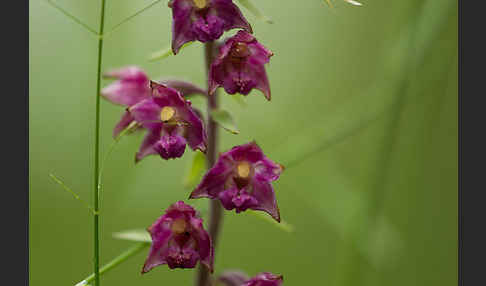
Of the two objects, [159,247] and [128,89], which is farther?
[128,89]

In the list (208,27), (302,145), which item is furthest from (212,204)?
(302,145)

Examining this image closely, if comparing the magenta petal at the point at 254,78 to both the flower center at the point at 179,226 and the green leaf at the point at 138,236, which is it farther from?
the green leaf at the point at 138,236

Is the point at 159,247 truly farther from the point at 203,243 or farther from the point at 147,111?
the point at 147,111

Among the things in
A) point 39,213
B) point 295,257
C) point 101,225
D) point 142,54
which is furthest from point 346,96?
point 39,213

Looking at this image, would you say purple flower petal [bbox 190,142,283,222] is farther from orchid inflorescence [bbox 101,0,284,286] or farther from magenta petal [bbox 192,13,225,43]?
magenta petal [bbox 192,13,225,43]

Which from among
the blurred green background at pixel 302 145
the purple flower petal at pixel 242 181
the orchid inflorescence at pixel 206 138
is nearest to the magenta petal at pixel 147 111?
the orchid inflorescence at pixel 206 138

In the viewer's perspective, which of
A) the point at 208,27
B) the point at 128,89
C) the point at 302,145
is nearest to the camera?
the point at 208,27

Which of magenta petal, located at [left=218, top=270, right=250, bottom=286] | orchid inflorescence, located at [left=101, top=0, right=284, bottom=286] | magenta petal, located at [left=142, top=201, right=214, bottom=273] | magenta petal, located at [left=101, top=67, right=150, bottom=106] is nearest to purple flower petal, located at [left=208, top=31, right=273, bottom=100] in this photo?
orchid inflorescence, located at [left=101, top=0, right=284, bottom=286]

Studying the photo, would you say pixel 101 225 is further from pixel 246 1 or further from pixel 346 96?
pixel 246 1
